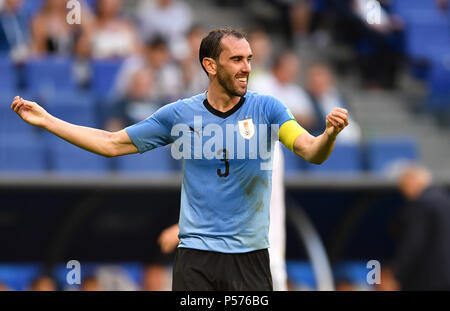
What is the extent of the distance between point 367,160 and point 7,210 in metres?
3.69

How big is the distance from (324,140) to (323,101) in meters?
6.29

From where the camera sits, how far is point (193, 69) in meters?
10.1

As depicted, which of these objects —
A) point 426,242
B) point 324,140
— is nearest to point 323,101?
point 426,242

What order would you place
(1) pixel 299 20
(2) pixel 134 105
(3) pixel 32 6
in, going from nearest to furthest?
1. (2) pixel 134 105
2. (3) pixel 32 6
3. (1) pixel 299 20

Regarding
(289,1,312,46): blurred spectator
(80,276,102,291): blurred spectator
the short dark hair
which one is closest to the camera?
the short dark hair

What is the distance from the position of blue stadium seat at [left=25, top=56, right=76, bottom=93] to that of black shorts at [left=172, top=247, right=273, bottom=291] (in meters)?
5.61

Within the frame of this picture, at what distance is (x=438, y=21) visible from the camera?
41.2 feet

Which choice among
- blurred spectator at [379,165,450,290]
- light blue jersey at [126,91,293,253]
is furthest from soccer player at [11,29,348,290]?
blurred spectator at [379,165,450,290]

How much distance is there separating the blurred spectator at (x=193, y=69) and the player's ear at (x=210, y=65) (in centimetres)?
499

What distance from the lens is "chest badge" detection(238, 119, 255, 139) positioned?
4.38m

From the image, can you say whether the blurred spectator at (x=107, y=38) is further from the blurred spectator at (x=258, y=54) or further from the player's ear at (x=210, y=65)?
the player's ear at (x=210, y=65)

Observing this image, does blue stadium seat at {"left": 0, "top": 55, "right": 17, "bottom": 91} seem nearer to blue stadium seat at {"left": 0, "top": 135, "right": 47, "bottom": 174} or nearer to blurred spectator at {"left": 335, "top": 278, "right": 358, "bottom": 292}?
blue stadium seat at {"left": 0, "top": 135, "right": 47, "bottom": 174}

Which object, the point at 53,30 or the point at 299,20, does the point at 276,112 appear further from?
the point at 299,20

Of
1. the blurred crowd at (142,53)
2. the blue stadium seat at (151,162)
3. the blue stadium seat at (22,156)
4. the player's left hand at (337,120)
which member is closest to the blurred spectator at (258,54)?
the blurred crowd at (142,53)
